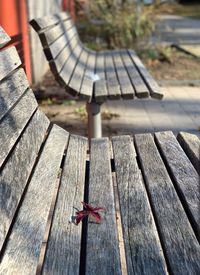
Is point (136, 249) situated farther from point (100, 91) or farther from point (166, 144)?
point (100, 91)

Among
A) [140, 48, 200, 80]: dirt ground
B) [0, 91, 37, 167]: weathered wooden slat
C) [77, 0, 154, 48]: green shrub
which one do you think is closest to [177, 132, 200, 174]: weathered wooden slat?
[0, 91, 37, 167]: weathered wooden slat

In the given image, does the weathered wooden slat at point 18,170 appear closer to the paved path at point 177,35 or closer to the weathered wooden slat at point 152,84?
the weathered wooden slat at point 152,84

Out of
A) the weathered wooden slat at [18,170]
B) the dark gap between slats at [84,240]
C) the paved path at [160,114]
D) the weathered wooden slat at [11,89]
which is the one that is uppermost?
the weathered wooden slat at [11,89]

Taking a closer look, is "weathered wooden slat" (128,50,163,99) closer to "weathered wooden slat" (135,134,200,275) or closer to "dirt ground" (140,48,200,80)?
"weathered wooden slat" (135,134,200,275)

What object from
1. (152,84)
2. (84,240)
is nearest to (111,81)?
(152,84)

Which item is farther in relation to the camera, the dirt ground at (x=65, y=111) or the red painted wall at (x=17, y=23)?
the dirt ground at (x=65, y=111)

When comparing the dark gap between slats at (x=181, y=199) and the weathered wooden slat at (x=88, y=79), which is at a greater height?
the dark gap between slats at (x=181, y=199)

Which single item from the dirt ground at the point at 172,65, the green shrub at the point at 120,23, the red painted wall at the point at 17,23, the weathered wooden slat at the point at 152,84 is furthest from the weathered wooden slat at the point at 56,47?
the green shrub at the point at 120,23
